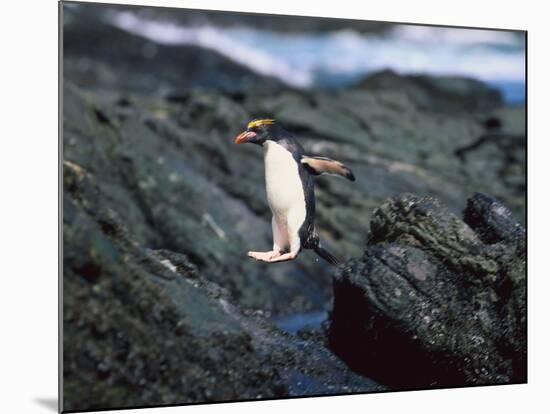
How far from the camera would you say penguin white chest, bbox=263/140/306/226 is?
563 centimetres

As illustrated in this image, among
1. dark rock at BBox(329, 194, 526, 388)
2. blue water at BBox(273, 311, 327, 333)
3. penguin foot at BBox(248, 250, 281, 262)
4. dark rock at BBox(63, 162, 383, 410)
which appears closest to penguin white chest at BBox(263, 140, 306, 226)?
penguin foot at BBox(248, 250, 281, 262)

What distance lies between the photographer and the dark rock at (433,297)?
5359mm

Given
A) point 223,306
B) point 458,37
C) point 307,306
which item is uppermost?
point 458,37

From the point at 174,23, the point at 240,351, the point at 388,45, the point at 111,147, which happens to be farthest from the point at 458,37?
the point at 240,351

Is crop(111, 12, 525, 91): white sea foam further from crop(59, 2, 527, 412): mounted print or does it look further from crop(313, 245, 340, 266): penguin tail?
crop(313, 245, 340, 266): penguin tail

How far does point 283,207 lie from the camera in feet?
18.6

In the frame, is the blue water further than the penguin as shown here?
Yes

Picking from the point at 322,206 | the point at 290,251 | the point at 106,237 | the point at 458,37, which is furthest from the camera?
the point at 322,206

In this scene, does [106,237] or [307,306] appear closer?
[106,237]

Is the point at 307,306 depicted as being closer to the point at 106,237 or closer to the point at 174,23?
the point at 174,23

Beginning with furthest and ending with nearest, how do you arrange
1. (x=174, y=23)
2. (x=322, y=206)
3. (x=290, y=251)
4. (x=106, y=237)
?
1. (x=322, y=206)
2. (x=174, y=23)
3. (x=290, y=251)
4. (x=106, y=237)

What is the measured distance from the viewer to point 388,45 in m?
9.12

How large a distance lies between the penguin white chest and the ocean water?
9.46 feet

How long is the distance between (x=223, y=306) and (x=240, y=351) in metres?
0.30
